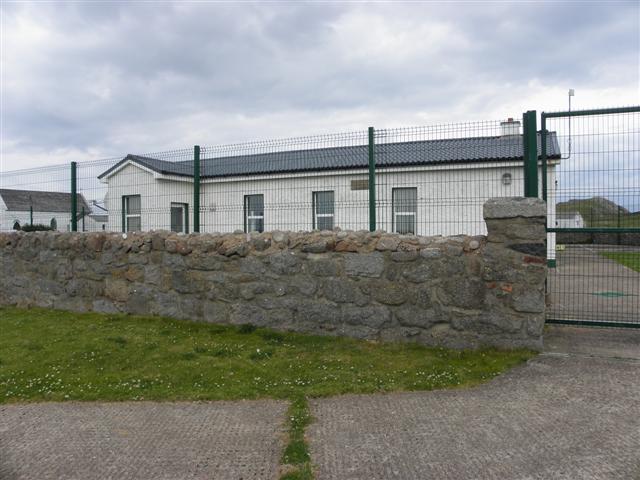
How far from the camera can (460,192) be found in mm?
7066

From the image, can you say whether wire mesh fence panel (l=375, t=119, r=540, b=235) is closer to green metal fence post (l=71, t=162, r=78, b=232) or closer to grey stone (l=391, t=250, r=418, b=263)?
grey stone (l=391, t=250, r=418, b=263)

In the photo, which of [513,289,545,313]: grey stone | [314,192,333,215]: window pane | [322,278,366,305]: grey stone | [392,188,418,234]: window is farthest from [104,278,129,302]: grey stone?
[513,289,545,313]: grey stone

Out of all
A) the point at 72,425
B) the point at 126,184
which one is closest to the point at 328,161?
the point at 126,184

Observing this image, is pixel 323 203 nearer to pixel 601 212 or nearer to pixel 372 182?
pixel 372 182

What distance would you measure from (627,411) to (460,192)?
3694 mm

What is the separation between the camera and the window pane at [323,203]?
848cm

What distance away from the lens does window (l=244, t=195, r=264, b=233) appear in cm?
796

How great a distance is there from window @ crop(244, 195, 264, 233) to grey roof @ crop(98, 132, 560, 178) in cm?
45

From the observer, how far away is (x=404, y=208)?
7.36m

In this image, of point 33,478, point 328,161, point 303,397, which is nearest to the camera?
point 33,478

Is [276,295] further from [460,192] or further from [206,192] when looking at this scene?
[460,192]

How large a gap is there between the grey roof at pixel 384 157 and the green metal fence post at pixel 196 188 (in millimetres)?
246

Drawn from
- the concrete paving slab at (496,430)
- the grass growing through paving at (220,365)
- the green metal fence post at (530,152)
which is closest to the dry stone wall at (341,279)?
the grass growing through paving at (220,365)

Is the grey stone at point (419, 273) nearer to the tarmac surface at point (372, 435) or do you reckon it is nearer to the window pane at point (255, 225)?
the tarmac surface at point (372, 435)
